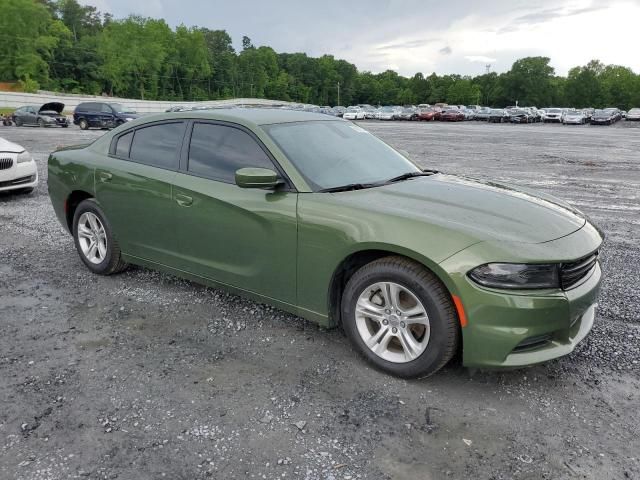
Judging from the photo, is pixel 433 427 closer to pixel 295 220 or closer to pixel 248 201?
pixel 295 220

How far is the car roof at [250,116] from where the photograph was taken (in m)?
4.05

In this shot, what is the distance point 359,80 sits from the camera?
550 ft

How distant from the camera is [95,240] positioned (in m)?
5.11

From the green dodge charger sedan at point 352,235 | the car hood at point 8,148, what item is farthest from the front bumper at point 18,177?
the green dodge charger sedan at point 352,235

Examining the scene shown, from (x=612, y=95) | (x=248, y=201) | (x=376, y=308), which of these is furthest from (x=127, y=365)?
(x=612, y=95)

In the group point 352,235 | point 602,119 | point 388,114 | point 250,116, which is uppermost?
point 250,116

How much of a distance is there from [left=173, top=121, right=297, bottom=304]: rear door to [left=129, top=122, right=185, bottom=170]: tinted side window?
0.46ft

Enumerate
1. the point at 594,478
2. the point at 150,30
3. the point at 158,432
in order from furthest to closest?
1. the point at 150,30
2. the point at 158,432
3. the point at 594,478

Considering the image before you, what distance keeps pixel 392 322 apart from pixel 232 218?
141cm

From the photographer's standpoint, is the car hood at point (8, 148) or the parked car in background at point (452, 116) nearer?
the car hood at point (8, 148)

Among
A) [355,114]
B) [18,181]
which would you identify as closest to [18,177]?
[18,181]

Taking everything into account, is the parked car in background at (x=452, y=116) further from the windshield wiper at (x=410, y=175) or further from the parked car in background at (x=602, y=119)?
the windshield wiper at (x=410, y=175)

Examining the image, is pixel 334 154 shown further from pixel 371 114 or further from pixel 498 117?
pixel 371 114

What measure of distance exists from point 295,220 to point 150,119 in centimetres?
201
